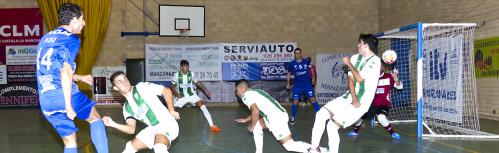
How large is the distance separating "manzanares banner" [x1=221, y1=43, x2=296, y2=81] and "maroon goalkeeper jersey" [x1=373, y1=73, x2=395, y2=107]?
1061 centimetres

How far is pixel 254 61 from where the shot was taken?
21000 millimetres

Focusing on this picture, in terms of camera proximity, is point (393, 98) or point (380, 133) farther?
point (393, 98)

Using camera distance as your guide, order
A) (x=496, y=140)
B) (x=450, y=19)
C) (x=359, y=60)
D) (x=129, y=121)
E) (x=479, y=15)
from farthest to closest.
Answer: (x=450, y=19), (x=479, y=15), (x=496, y=140), (x=359, y=60), (x=129, y=121)

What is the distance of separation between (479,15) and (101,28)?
1316 centimetres

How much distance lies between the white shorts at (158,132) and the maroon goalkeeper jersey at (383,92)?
5.51 m

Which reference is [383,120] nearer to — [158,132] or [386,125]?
[386,125]

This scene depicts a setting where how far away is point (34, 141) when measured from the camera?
389 inches

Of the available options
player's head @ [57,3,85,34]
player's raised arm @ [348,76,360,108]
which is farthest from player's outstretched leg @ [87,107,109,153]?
player's raised arm @ [348,76,360,108]

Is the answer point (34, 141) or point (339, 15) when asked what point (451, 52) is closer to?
point (34, 141)

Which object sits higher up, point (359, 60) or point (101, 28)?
point (101, 28)

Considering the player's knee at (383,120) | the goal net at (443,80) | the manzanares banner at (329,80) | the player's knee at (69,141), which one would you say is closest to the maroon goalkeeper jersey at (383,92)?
the player's knee at (383,120)

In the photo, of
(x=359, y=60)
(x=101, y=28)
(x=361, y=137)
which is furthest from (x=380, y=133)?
(x=101, y=28)

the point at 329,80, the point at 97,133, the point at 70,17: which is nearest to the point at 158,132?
the point at 97,133

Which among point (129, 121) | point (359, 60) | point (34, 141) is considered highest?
point (359, 60)
